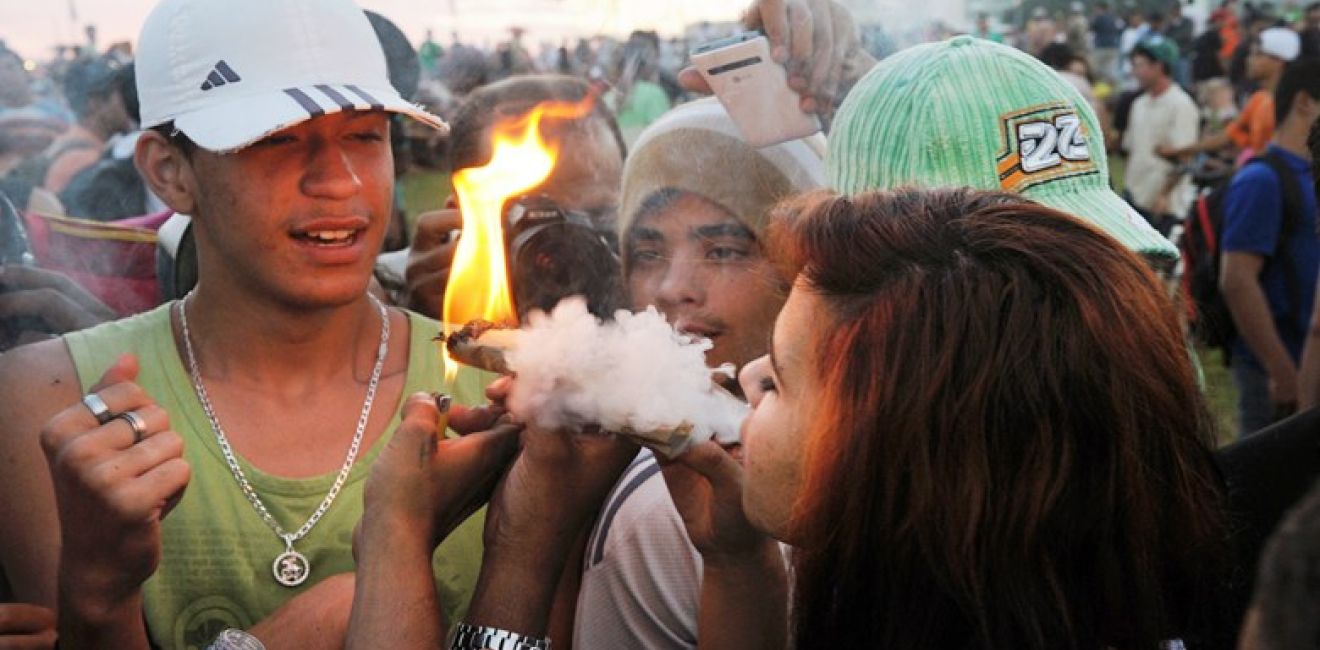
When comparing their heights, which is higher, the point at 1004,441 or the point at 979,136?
the point at 979,136

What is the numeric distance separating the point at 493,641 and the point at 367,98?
1.05m

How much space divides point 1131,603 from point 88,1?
10.8 feet

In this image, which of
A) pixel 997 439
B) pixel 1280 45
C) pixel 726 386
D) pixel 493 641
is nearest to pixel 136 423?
pixel 493 641

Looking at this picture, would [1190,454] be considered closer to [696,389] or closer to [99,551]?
[696,389]

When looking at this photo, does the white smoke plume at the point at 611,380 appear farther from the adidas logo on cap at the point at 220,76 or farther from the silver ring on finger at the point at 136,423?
the adidas logo on cap at the point at 220,76

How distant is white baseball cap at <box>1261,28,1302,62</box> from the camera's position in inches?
423

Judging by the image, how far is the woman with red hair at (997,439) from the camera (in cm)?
156

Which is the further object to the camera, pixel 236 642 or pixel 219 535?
pixel 219 535

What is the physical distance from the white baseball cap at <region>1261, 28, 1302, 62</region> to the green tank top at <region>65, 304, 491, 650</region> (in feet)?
33.2

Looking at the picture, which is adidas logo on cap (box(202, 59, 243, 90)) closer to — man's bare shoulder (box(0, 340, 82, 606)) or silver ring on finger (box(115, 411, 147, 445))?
man's bare shoulder (box(0, 340, 82, 606))

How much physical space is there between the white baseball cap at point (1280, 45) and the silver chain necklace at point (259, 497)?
10109 millimetres

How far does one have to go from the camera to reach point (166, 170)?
8.43 feet

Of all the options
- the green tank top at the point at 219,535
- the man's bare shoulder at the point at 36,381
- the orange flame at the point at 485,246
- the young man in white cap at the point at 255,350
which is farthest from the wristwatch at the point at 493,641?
the man's bare shoulder at the point at 36,381

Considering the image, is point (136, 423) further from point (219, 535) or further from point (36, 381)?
point (36, 381)
